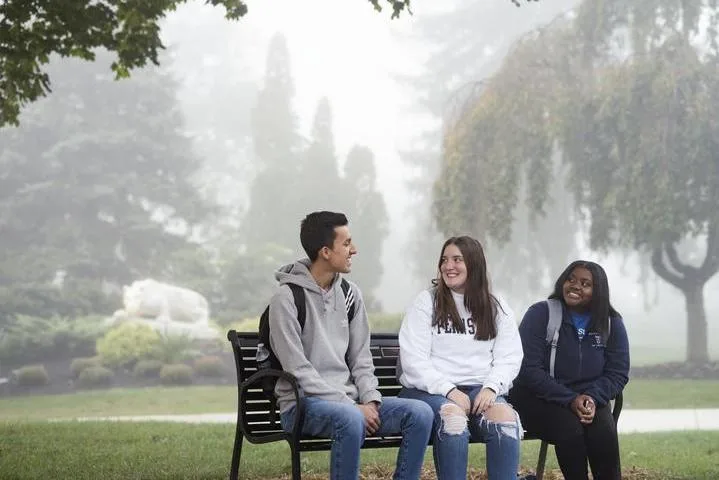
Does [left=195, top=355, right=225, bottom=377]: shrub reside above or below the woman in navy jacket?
below

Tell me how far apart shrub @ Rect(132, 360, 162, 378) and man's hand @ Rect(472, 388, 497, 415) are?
16.4 metres

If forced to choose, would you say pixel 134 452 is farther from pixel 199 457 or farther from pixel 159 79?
pixel 159 79

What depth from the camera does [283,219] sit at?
2519 cm

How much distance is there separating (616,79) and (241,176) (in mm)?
14567

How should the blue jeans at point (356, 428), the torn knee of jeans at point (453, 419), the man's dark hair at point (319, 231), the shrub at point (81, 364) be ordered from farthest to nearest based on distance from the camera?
the shrub at point (81, 364) → the man's dark hair at point (319, 231) → the torn knee of jeans at point (453, 419) → the blue jeans at point (356, 428)

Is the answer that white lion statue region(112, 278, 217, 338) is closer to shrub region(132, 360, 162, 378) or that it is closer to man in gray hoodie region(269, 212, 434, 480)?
shrub region(132, 360, 162, 378)

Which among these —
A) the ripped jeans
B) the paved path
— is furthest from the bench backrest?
the paved path

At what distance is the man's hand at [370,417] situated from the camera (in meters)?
3.56

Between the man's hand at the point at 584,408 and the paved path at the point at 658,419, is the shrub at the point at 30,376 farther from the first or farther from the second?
the man's hand at the point at 584,408

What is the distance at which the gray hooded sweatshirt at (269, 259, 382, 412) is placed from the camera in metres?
3.56

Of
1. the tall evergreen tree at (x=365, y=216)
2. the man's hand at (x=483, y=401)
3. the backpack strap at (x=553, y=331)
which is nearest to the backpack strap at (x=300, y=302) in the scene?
the man's hand at (x=483, y=401)

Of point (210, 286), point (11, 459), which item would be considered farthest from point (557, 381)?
point (210, 286)

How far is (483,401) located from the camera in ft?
11.9

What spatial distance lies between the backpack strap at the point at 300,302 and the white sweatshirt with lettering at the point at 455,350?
16.4 inches
